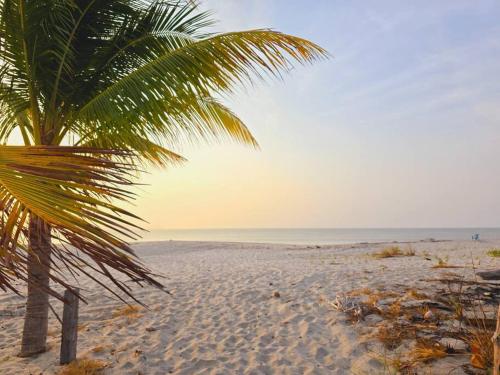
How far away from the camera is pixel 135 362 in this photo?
4.88 metres

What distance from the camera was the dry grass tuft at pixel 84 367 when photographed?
4.44m

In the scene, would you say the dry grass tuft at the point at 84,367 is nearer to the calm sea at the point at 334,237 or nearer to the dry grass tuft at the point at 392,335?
the dry grass tuft at the point at 392,335

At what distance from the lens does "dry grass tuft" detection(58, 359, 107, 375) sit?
4.44 metres

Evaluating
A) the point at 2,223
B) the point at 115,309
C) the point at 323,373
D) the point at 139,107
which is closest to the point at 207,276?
the point at 115,309

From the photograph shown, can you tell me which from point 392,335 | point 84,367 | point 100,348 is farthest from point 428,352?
point 100,348

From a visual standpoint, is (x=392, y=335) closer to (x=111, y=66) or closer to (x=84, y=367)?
(x=84, y=367)

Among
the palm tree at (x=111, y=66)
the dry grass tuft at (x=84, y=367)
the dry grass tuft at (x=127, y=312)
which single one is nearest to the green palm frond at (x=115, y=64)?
the palm tree at (x=111, y=66)

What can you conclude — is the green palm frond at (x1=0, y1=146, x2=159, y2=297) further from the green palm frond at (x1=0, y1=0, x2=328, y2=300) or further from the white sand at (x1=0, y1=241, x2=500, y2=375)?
the white sand at (x1=0, y1=241, x2=500, y2=375)

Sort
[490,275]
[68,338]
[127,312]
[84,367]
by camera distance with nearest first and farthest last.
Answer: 1. [84,367]
2. [68,338]
3. [127,312]
4. [490,275]

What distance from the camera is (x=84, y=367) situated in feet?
15.0

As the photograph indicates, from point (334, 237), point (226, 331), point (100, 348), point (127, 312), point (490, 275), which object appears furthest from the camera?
point (334, 237)

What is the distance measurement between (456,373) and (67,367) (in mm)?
4343

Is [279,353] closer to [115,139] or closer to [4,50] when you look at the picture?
[115,139]

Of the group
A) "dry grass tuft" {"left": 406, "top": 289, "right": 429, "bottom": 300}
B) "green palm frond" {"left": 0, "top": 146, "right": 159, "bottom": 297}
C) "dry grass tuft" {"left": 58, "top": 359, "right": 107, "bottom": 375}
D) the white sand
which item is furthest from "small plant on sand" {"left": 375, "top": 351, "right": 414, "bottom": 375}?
"green palm frond" {"left": 0, "top": 146, "right": 159, "bottom": 297}
